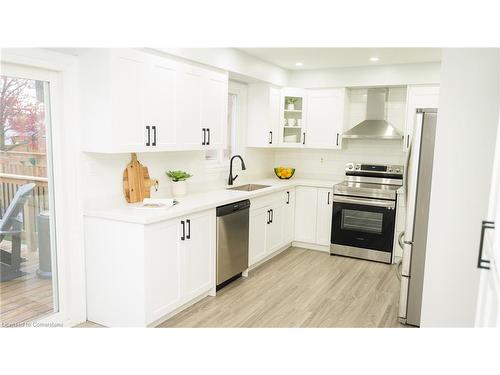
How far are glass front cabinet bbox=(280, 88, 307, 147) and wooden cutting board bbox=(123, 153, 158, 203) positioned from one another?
2.49 meters

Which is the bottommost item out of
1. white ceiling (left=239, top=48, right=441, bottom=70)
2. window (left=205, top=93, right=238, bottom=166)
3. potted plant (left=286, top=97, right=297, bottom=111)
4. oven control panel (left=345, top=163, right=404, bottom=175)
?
oven control panel (left=345, top=163, right=404, bottom=175)

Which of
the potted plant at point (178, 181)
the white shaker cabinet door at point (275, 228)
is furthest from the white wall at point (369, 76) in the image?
the potted plant at point (178, 181)

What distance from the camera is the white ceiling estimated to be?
4.14m

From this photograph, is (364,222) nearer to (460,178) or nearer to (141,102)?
(460,178)

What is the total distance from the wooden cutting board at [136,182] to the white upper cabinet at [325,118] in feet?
8.95

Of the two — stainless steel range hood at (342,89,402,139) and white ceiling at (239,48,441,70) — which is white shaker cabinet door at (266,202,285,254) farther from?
white ceiling at (239,48,441,70)

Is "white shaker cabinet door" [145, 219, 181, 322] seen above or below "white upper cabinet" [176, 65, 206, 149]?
below

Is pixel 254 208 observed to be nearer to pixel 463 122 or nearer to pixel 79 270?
pixel 79 270

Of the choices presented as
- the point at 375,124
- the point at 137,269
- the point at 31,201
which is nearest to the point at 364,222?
the point at 375,124

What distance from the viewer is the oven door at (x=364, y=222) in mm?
4738

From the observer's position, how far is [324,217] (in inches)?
205

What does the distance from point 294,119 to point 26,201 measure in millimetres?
3726

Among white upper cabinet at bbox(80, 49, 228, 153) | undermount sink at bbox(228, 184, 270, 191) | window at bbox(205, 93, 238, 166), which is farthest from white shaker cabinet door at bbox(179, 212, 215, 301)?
window at bbox(205, 93, 238, 166)

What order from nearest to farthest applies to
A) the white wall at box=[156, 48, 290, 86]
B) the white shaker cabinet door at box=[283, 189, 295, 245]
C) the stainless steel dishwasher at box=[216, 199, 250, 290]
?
the white wall at box=[156, 48, 290, 86] < the stainless steel dishwasher at box=[216, 199, 250, 290] < the white shaker cabinet door at box=[283, 189, 295, 245]
